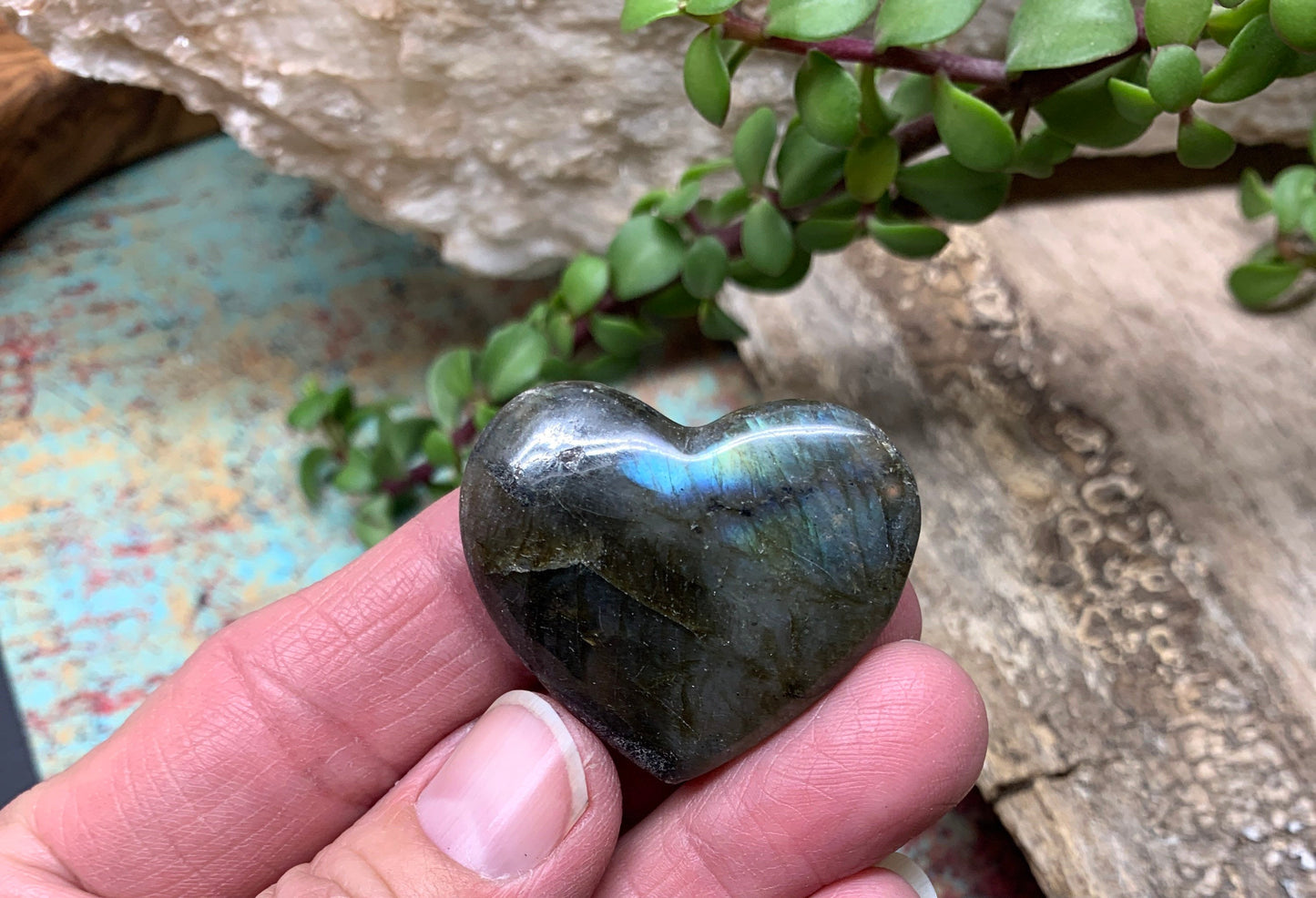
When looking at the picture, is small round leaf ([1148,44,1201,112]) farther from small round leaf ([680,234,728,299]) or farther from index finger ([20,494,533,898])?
index finger ([20,494,533,898])

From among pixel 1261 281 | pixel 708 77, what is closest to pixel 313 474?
pixel 708 77

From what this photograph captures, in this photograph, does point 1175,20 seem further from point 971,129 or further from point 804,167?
point 804,167

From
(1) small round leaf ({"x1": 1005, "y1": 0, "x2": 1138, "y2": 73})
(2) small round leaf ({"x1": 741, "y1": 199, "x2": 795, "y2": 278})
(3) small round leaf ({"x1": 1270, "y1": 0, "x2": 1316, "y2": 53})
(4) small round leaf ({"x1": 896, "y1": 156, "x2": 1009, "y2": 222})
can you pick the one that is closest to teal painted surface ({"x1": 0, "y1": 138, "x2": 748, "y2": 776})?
(2) small round leaf ({"x1": 741, "y1": 199, "x2": 795, "y2": 278})

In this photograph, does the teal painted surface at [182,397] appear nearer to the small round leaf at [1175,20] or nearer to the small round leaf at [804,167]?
the small round leaf at [804,167]

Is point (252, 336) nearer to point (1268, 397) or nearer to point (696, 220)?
point (696, 220)

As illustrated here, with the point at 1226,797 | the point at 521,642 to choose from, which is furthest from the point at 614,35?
the point at 1226,797

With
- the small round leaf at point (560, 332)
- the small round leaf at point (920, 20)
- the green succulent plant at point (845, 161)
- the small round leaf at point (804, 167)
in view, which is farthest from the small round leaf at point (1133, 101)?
the small round leaf at point (560, 332)
